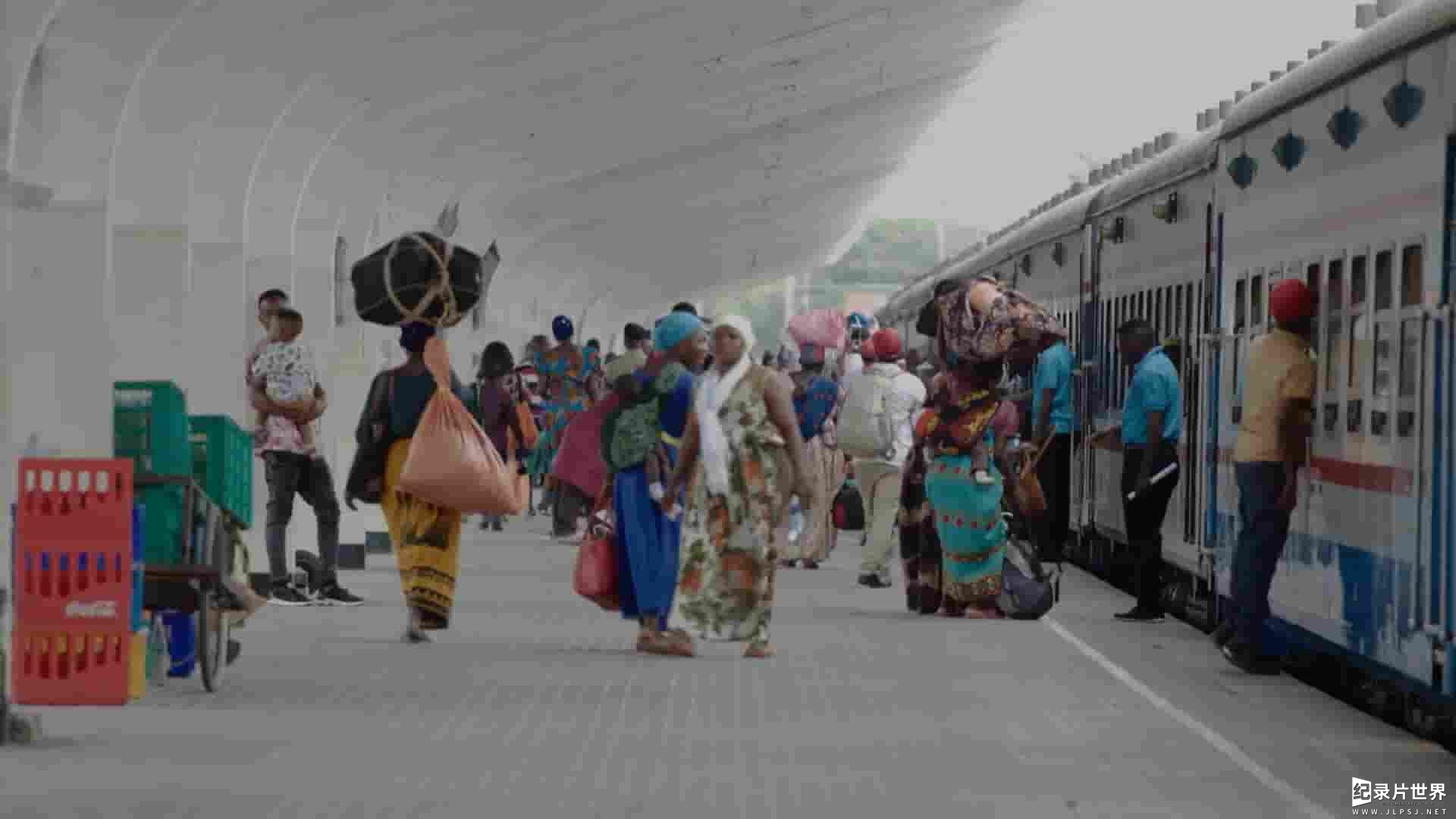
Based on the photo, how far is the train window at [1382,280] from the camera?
12141 mm

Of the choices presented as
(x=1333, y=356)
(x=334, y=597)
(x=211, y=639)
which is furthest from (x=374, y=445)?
(x=1333, y=356)

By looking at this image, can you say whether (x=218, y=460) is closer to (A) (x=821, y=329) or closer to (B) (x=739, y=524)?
(B) (x=739, y=524)

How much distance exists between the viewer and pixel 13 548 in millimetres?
11812

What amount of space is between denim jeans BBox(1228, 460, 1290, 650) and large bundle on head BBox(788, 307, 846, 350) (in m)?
9.51

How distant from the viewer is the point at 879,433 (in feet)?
71.6

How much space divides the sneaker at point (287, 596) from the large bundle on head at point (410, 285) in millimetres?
3063

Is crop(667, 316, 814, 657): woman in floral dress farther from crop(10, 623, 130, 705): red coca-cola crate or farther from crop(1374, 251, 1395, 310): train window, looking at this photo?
crop(10, 623, 130, 705): red coca-cola crate

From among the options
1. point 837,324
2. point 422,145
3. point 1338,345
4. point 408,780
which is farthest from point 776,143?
point 408,780

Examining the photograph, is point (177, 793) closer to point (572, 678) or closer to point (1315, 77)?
point (572, 678)

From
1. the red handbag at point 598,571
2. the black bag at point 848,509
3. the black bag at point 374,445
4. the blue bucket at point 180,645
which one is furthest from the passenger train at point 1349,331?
the black bag at point 848,509

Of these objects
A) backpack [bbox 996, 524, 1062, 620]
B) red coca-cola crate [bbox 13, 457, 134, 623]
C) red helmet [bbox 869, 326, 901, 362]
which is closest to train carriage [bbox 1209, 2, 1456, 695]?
backpack [bbox 996, 524, 1062, 620]

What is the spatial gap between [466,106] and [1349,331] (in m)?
15.7

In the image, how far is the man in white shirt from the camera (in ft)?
71.5

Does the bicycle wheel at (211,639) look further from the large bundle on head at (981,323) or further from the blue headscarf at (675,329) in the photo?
the large bundle on head at (981,323)
